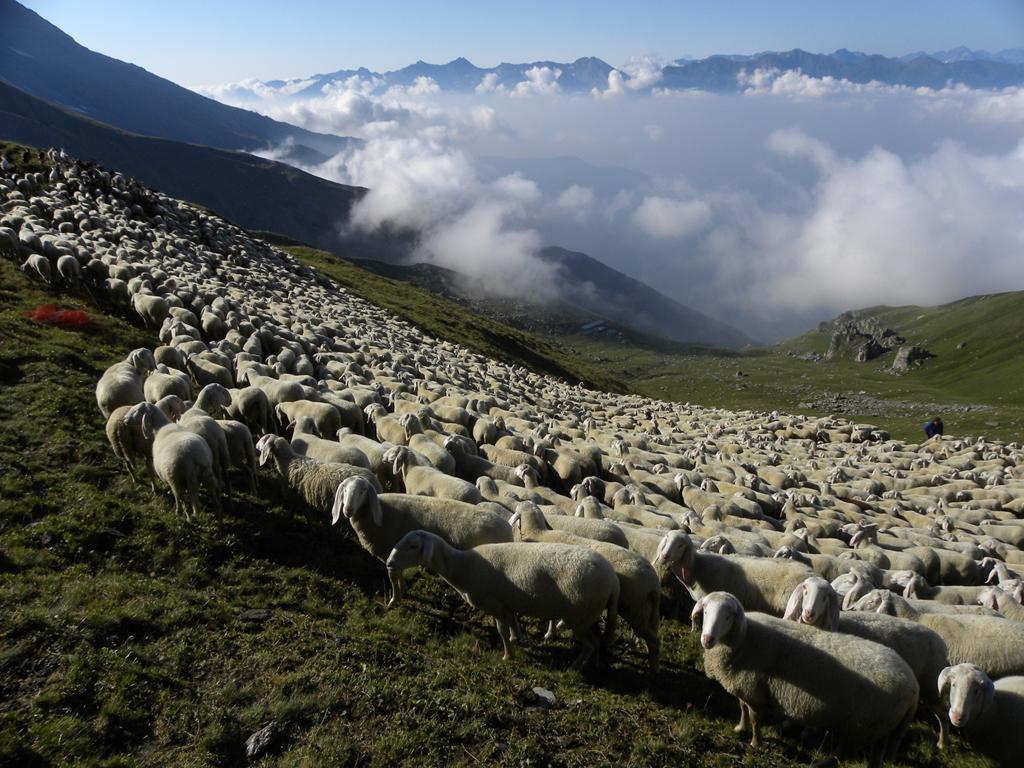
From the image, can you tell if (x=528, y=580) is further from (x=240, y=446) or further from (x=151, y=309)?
(x=151, y=309)

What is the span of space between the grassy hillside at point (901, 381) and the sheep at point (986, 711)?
6313 cm

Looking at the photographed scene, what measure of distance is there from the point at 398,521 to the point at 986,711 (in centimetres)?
977

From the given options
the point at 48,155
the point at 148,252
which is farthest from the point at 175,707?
the point at 48,155

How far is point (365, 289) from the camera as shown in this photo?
102 m

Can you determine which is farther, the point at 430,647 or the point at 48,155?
the point at 48,155

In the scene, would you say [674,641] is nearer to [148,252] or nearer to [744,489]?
[744,489]

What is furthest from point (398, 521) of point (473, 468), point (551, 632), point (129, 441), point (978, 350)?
point (978, 350)

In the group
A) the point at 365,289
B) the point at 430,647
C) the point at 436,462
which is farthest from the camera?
the point at 365,289

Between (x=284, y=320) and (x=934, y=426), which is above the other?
(x=934, y=426)

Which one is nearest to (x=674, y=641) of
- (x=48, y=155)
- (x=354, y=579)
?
(x=354, y=579)

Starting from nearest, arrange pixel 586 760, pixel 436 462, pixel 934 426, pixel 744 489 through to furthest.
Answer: pixel 586 760 < pixel 436 462 < pixel 744 489 < pixel 934 426

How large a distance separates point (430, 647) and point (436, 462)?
25.8 feet

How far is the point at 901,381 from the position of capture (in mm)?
137625

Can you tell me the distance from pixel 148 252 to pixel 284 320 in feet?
43.5
